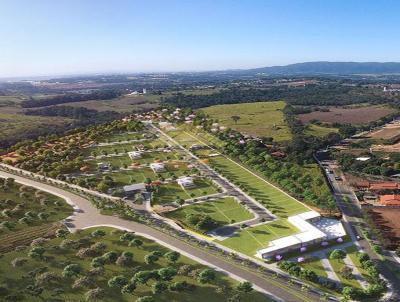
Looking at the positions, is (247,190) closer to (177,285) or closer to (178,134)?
(177,285)

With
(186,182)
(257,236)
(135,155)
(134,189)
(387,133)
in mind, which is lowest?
(257,236)

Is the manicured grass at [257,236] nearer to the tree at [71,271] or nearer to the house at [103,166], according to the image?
the tree at [71,271]

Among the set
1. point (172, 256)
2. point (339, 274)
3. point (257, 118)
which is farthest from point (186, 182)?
point (257, 118)

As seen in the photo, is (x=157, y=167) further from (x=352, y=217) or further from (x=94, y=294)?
(x=94, y=294)

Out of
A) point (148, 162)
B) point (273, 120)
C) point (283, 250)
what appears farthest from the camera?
point (273, 120)

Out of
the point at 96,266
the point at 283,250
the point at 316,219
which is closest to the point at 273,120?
the point at 316,219
